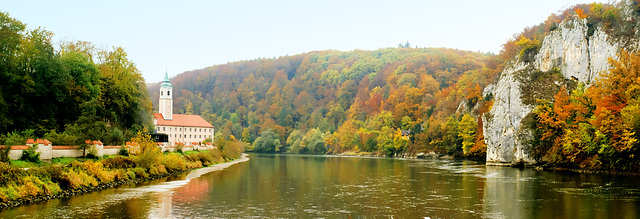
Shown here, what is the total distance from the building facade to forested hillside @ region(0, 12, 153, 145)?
158 feet

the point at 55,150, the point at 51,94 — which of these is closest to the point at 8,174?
the point at 55,150

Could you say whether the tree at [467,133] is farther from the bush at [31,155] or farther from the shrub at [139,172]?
the bush at [31,155]

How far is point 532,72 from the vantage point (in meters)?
61.7

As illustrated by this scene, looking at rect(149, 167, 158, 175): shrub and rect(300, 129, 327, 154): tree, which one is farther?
rect(300, 129, 327, 154): tree

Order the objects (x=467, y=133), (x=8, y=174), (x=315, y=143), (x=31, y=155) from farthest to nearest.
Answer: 1. (x=315, y=143)
2. (x=467, y=133)
3. (x=31, y=155)
4. (x=8, y=174)

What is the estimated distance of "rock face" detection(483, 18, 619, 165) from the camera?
176ft

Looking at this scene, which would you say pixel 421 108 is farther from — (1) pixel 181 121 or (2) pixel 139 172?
(2) pixel 139 172

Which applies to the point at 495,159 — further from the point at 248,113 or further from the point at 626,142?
the point at 248,113

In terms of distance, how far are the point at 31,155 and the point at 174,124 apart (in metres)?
75.8

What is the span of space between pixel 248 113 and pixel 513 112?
489ft

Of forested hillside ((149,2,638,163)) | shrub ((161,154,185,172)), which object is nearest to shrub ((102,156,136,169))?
shrub ((161,154,185,172))

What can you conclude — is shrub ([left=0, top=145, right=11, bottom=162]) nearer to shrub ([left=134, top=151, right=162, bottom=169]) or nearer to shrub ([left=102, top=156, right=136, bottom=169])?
shrub ([left=102, top=156, right=136, bottom=169])

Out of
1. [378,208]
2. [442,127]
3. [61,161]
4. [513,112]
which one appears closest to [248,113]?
[442,127]

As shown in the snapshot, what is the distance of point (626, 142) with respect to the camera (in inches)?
1507
